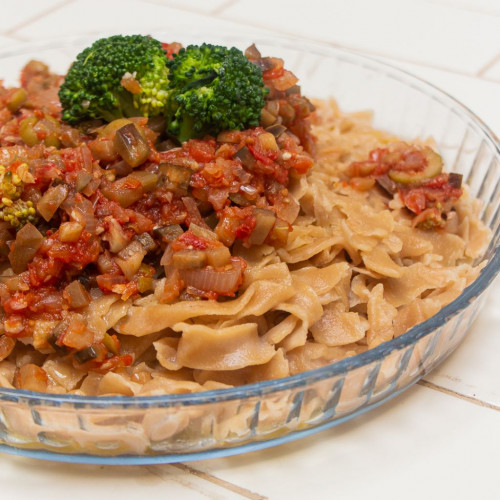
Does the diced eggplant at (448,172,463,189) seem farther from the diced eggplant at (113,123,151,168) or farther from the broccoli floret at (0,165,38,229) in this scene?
the broccoli floret at (0,165,38,229)

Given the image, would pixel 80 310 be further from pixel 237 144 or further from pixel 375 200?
pixel 375 200

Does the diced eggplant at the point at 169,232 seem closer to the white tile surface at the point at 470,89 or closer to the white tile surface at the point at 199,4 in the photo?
the white tile surface at the point at 470,89

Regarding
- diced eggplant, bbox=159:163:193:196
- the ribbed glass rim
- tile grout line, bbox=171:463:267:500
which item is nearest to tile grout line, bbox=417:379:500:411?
the ribbed glass rim

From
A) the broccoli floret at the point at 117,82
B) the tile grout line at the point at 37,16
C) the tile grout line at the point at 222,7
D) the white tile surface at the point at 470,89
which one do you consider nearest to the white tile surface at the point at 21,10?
the tile grout line at the point at 37,16

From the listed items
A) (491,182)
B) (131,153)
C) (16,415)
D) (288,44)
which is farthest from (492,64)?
(16,415)

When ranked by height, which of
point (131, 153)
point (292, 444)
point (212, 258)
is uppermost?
point (131, 153)

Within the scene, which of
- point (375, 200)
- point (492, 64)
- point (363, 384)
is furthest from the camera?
point (492, 64)
